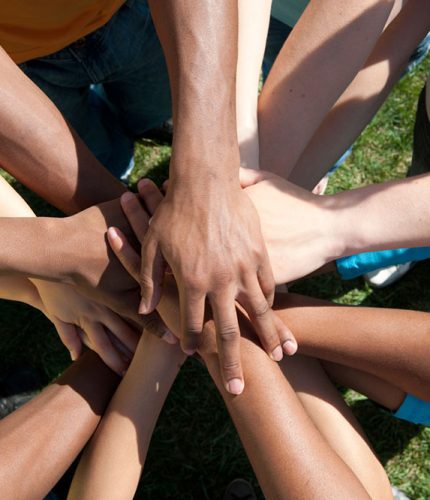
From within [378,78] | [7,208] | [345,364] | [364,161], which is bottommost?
[345,364]

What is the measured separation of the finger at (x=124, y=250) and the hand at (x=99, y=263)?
0.03 metres

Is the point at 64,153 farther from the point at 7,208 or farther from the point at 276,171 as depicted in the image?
the point at 276,171

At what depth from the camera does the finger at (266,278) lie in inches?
54.1

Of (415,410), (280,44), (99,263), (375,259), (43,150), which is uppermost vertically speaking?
(280,44)

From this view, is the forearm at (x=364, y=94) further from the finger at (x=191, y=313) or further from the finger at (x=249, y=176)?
the finger at (x=191, y=313)

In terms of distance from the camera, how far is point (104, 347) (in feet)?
5.27

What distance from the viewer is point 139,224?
4.76ft

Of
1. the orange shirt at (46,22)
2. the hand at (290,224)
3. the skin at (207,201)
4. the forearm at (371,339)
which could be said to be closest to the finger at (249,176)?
the hand at (290,224)

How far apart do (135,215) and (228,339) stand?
0.36m

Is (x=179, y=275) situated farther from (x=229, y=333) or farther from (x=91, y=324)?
(x=91, y=324)

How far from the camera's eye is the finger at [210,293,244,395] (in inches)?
53.0

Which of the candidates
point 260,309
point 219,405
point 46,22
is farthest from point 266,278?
point 219,405

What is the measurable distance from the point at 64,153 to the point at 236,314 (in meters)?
0.55

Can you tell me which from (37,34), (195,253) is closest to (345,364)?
(195,253)
